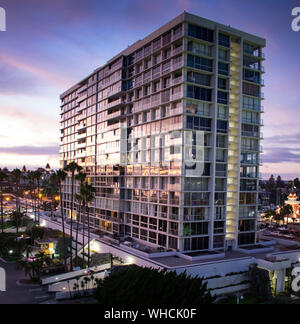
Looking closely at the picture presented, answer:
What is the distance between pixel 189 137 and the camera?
53.8 m

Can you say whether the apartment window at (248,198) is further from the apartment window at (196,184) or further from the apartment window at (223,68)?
the apartment window at (223,68)

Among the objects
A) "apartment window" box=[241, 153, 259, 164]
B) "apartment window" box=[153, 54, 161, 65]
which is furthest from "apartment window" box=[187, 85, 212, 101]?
"apartment window" box=[241, 153, 259, 164]

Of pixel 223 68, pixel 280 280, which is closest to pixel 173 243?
pixel 280 280

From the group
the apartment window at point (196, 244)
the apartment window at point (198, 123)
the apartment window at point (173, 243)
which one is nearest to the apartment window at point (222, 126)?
the apartment window at point (198, 123)

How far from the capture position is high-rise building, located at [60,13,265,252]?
5400cm

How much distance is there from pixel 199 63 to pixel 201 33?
515 cm

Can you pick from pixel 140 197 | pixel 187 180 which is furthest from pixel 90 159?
pixel 187 180

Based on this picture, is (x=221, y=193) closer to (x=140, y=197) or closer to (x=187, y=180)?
(x=187, y=180)

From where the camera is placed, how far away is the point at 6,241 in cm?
6041

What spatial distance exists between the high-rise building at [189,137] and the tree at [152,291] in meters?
20.6

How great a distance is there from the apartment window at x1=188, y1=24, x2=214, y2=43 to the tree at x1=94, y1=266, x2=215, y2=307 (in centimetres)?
3979

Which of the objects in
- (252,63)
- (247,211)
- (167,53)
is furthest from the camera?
(252,63)

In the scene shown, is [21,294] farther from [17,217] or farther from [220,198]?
[17,217]

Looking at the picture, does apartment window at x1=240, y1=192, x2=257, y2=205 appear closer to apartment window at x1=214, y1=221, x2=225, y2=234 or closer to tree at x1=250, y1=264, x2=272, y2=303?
apartment window at x1=214, y1=221, x2=225, y2=234
